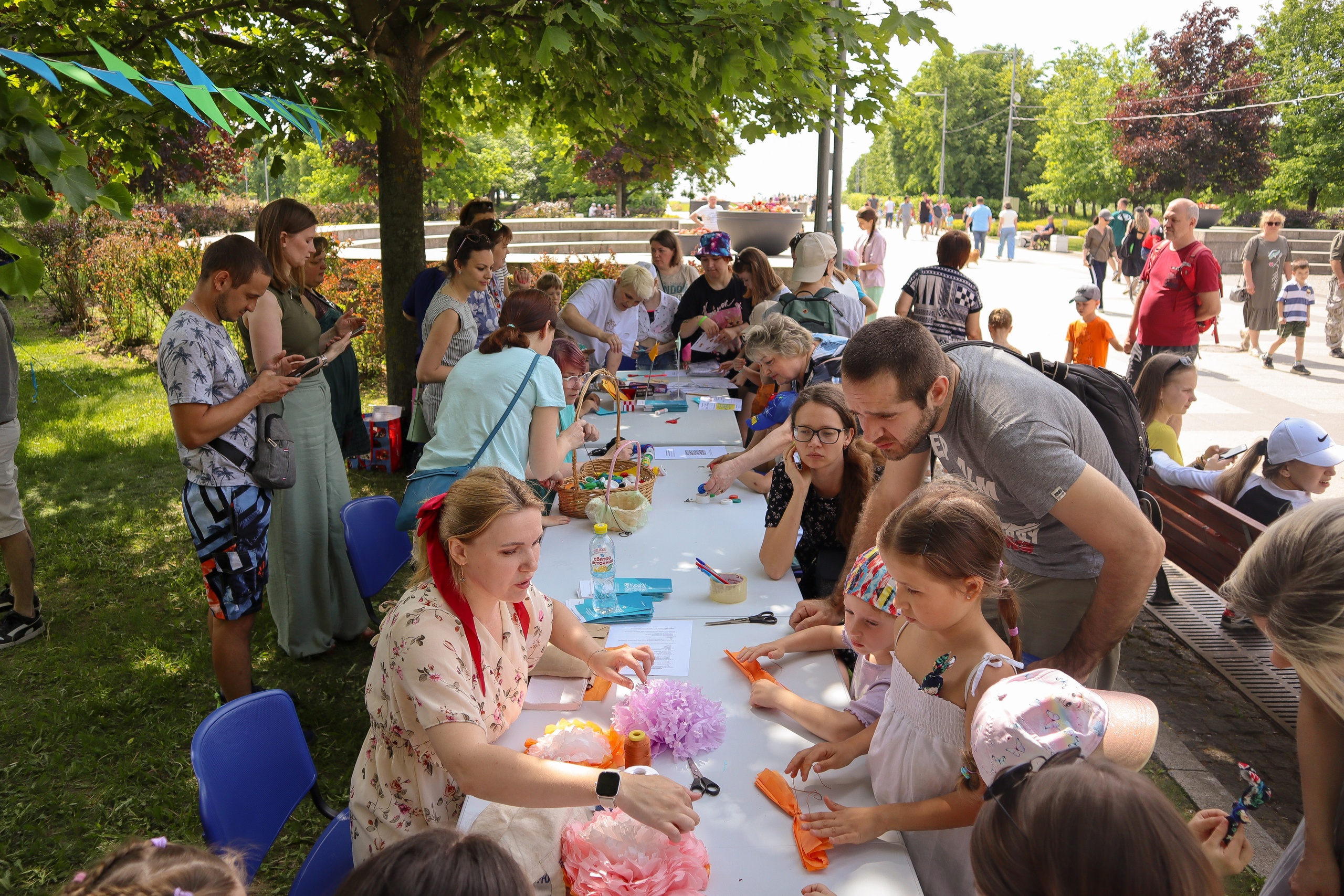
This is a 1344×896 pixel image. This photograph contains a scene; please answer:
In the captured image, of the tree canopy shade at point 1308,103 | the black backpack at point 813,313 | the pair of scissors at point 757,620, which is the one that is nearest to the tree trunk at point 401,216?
the black backpack at point 813,313

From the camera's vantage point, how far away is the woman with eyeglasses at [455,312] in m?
4.59

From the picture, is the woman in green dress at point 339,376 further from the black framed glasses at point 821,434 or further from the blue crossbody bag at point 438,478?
the black framed glasses at point 821,434

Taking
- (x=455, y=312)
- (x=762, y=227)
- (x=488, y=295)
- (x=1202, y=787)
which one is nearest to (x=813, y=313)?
(x=488, y=295)

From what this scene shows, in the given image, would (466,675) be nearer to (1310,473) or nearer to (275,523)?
(275,523)

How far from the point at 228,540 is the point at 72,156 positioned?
5.73 feet

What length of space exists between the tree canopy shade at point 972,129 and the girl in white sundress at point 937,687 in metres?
58.6

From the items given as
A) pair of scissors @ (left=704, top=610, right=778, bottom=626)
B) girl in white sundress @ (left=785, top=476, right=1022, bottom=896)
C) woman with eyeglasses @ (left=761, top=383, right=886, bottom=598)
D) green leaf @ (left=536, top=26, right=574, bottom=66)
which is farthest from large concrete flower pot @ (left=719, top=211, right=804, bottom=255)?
girl in white sundress @ (left=785, top=476, right=1022, bottom=896)

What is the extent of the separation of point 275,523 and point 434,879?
131 inches

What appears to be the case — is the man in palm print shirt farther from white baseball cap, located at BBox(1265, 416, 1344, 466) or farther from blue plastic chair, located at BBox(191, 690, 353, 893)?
white baseball cap, located at BBox(1265, 416, 1344, 466)

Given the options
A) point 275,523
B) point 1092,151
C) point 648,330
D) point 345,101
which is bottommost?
point 275,523

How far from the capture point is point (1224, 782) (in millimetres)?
3443

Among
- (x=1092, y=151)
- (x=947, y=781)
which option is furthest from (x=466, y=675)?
(x=1092, y=151)

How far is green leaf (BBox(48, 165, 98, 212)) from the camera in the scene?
1.92 m

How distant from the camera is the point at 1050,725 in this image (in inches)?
58.3
